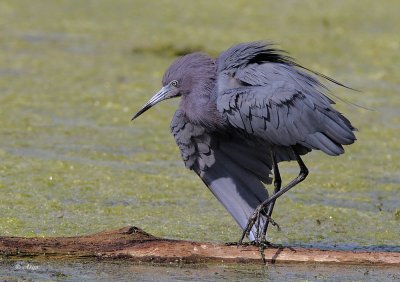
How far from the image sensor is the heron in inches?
195

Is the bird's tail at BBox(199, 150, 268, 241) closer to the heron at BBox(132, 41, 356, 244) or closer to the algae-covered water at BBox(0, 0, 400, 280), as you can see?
the heron at BBox(132, 41, 356, 244)

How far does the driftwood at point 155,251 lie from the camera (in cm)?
466

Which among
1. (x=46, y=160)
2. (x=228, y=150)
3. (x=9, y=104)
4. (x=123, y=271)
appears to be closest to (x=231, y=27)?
(x=9, y=104)

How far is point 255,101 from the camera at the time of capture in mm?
4902

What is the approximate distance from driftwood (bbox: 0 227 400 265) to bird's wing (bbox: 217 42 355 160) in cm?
58

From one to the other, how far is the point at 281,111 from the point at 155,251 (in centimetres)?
98

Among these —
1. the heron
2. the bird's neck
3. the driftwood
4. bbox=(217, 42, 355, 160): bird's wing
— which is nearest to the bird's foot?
the heron

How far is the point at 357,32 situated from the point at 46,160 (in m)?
5.36

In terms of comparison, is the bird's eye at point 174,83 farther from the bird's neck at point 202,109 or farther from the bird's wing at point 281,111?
the bird's wing at point 281,111

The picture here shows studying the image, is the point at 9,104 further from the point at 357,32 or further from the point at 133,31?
the point at 357,32

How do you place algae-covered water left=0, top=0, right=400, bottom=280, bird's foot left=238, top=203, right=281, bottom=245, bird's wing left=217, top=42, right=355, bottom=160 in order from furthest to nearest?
algae-covered water left=0, top=0, right=400, bottom=280
bird's foot left=238, top=203, right=281, bottom=245
bird's wing left=217, top=42, right=355, bottom=160

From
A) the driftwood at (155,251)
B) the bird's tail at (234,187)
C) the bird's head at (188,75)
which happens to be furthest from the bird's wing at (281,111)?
the driftwood at (155,251)

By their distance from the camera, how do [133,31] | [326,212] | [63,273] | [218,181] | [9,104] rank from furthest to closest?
[133,31]
[9,104]
[326,212]
[218,181]
[63,273]

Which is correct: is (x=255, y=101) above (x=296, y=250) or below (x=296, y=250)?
above
